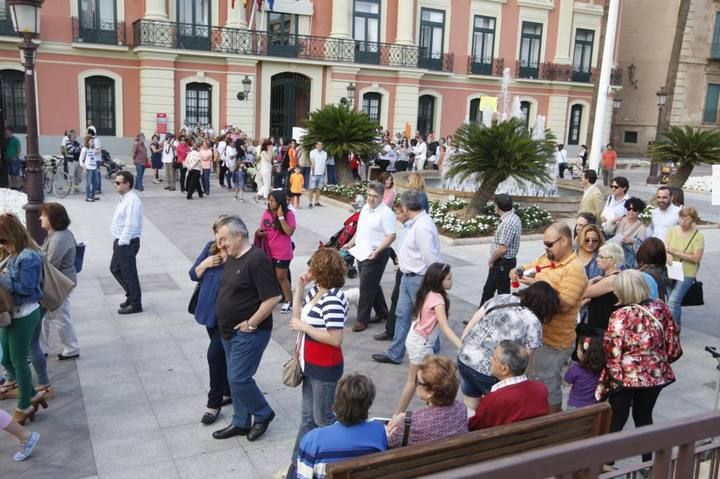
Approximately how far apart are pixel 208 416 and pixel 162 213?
10834 mm

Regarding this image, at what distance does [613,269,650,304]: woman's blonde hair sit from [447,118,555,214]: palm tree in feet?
30.1

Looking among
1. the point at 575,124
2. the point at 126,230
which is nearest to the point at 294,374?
the point at 126,230

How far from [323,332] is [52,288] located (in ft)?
8.41

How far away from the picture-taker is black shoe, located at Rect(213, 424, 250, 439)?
16.8 ft

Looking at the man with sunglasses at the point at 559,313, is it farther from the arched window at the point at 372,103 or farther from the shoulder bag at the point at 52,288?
the arched window at the point at 372,103

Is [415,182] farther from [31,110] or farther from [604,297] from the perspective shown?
[31,110]

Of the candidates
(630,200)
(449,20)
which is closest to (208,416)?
(630,200)

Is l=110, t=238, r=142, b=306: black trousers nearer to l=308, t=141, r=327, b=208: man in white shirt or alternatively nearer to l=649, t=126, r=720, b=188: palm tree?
l=308, t=141, r=327, b=208: man in white shirt

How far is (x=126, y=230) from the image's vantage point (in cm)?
769

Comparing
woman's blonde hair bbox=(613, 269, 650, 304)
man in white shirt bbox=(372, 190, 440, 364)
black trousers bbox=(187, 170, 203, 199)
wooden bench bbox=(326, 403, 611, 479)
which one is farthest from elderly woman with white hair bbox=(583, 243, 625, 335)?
black trousers bbox=(187, 170, 203, 199)

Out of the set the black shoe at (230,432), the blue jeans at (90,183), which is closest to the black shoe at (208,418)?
the black shoe at (230,432)

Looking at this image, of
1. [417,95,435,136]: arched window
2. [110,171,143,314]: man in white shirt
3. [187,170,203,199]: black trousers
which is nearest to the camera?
[110,171,143,314]: man in white shirt

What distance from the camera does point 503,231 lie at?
7.51 meters

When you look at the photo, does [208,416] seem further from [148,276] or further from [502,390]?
[148,276]
